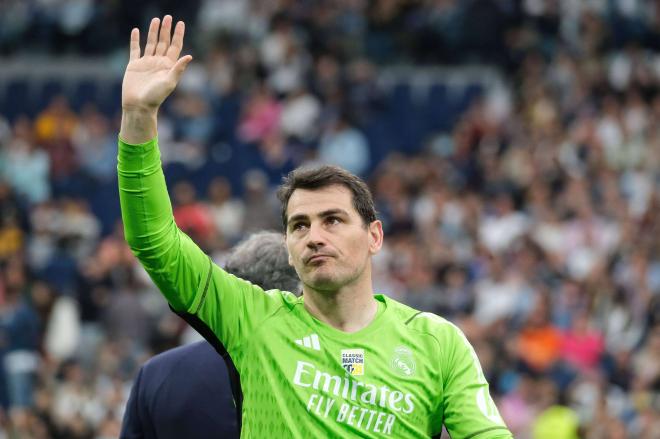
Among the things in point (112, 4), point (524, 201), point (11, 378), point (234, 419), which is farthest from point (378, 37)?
point (234, 419)

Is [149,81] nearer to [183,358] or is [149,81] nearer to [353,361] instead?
[353,361]

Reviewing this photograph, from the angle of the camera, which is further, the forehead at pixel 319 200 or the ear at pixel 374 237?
the ear at pixel 374 237

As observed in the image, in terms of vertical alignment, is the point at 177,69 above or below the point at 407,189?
below

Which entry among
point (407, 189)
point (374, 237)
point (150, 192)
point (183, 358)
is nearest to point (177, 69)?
point (150, 192)

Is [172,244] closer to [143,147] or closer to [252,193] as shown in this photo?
[143,147]

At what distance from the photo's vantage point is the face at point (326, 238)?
4.24 metres

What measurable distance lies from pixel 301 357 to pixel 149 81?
947 millimetres

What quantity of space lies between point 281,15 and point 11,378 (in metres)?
7.29

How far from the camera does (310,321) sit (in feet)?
14.2

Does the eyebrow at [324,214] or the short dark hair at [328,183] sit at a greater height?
the short dark hair at [328,183]

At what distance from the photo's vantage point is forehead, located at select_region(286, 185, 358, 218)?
429 cm

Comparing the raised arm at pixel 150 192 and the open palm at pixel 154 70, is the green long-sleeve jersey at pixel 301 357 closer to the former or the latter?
the raised arm at pixel 150 192

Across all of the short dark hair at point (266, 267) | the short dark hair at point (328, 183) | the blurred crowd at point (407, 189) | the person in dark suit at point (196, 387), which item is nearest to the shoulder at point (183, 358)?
the person in dark suit at point (196, 387)

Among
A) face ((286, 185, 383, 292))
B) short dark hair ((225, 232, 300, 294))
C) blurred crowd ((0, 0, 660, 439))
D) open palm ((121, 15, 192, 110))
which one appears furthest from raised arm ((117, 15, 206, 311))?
blurred crowd ((0, 0, 660, 439))
